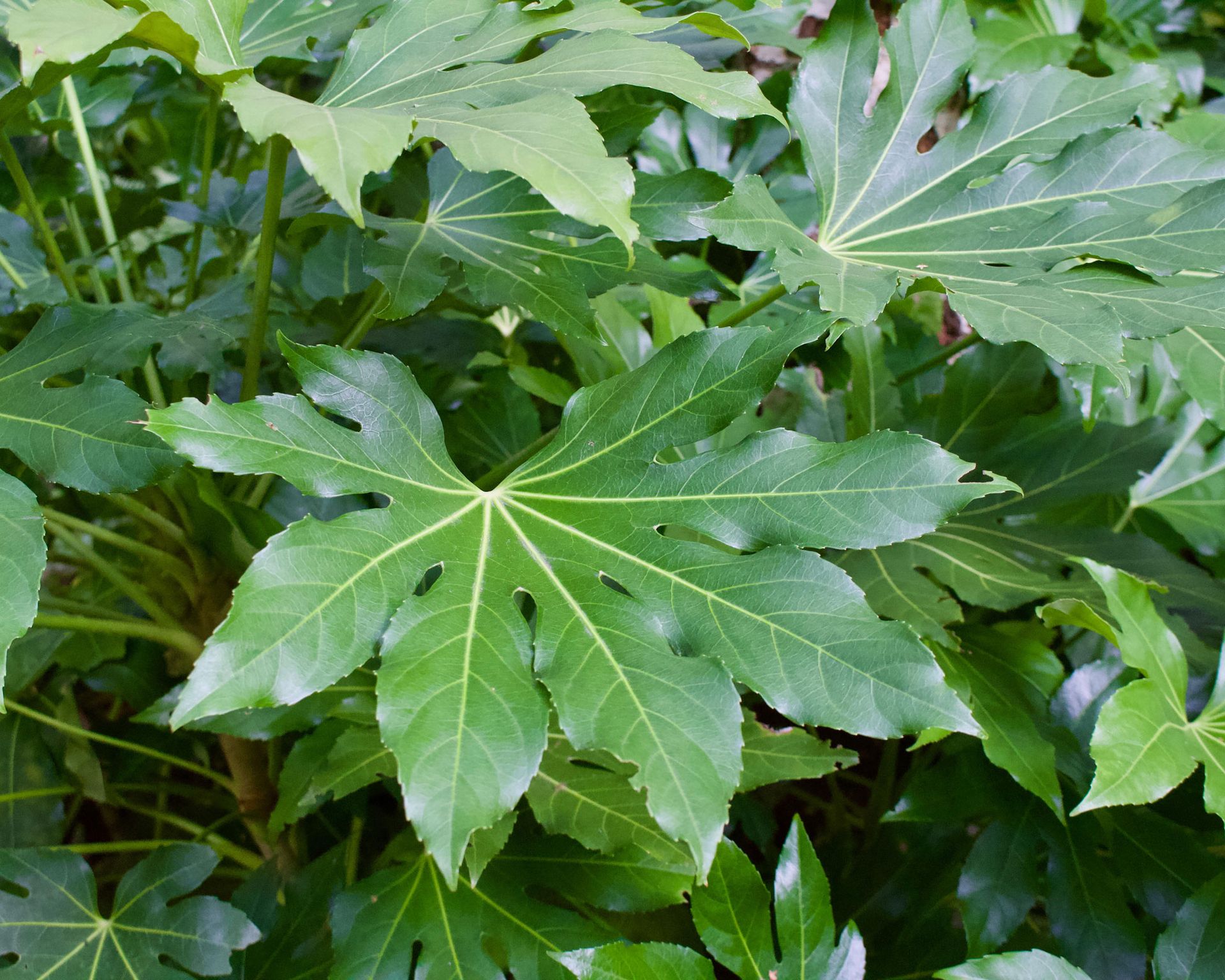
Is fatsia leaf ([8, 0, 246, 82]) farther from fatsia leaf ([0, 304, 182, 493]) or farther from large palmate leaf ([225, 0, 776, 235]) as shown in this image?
fatsia leaf ([0, 304, 182, 493])

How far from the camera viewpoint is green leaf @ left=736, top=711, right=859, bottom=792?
720 mm

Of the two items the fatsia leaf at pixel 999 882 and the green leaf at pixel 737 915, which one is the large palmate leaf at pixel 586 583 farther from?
the fatsia leaf at pixel 999 882

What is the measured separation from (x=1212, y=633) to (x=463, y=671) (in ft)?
2.89

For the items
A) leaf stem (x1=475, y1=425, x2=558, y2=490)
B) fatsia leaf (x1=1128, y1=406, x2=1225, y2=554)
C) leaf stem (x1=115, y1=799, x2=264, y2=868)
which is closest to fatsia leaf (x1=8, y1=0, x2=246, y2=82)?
leaf stem (x1=475, y1=425, x2=558, y2=490)

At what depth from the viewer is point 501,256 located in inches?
30.7

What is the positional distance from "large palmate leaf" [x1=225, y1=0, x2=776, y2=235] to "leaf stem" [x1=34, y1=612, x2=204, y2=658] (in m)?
0.44

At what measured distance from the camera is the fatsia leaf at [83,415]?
584mm

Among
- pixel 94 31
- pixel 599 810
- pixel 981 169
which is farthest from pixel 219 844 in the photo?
pixel 981 169

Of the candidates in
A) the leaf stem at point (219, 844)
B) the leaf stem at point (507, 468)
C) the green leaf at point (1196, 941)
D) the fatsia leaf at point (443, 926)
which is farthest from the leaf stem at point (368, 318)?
the green leaf at point (1196, 941)

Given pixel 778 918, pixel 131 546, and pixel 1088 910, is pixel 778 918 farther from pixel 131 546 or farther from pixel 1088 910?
pixel 131 546

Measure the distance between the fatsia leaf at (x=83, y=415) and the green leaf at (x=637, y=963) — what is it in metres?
0.45

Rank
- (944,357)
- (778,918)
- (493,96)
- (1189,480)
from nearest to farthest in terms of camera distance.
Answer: (493,96), (778,918), (944,357), (1189,480)

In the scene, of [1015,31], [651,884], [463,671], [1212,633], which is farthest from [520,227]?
[1015,31]

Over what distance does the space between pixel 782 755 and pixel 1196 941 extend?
1.12 ft
